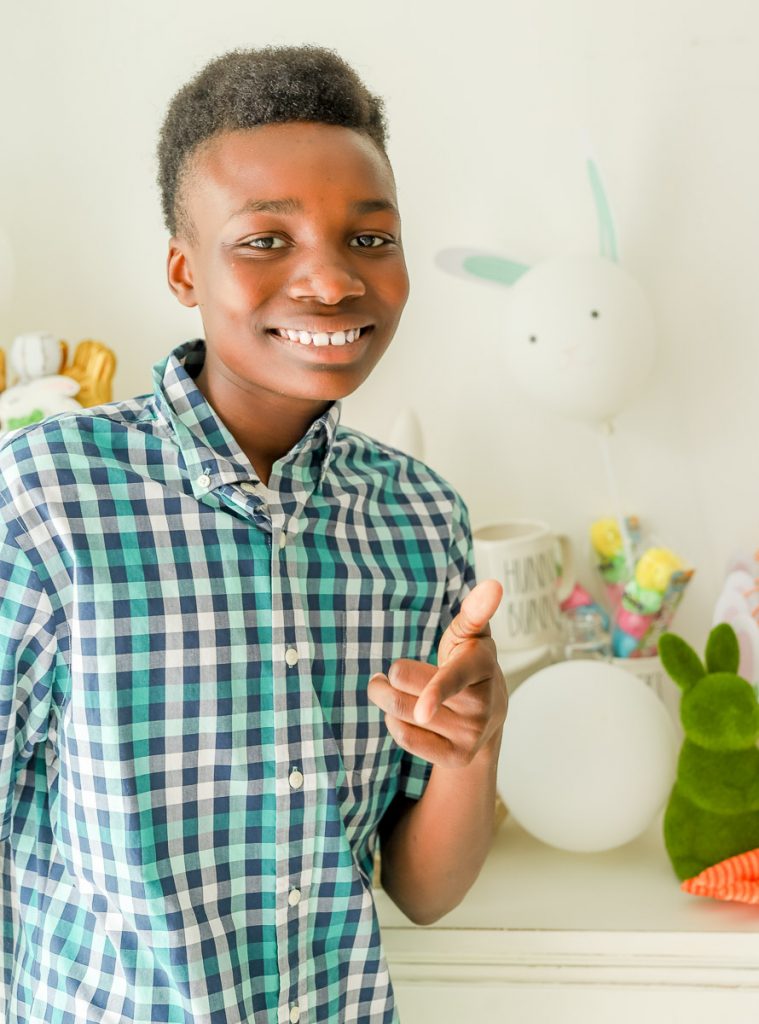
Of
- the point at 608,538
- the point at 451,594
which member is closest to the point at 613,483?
the point at 608,538

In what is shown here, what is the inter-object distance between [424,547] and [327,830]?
23 centimetres

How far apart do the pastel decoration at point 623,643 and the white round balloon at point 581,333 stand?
9.3 inches

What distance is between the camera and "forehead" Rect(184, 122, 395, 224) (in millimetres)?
657

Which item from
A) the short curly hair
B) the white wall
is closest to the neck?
the short curly hair

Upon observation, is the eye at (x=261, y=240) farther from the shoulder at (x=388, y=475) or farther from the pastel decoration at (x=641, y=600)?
the pastel decoration at (x=641, y=600)

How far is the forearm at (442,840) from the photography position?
0.74 metres

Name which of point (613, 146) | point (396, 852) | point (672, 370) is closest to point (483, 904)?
point (396, 852)

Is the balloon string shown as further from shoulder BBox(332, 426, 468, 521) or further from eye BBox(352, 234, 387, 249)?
eye BBox(352, 234, 387, 249)

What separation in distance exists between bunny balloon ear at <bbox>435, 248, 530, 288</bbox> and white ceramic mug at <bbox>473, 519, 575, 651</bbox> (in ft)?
0.89

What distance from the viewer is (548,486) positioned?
120 cm

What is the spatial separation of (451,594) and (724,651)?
287 millimetres

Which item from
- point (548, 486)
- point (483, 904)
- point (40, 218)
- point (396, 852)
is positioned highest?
point (40, 218)

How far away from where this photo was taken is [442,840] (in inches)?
30.2

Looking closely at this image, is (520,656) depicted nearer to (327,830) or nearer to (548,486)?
(548,486)
